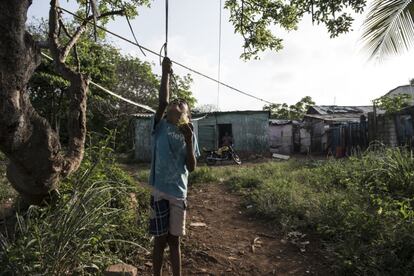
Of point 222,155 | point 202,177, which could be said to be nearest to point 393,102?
point 222,155

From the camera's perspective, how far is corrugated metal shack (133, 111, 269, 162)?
74.2 feet

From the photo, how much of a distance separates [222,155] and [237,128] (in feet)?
16.0

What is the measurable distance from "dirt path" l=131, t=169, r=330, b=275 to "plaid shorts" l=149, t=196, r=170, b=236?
0.81m

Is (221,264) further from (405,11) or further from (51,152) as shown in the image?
(405,11)

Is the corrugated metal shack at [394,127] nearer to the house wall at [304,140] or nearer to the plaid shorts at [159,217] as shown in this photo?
the house wall at [304,140]

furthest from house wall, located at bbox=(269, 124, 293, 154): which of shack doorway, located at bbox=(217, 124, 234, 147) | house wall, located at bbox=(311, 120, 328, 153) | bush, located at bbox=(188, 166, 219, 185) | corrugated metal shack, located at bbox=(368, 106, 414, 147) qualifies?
bush, located at bbox=(188, 166, 219, 185)

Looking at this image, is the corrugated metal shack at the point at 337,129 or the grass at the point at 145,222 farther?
the corrugated metal shack at the point at 337,129

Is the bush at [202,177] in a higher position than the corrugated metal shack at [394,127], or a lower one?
lower

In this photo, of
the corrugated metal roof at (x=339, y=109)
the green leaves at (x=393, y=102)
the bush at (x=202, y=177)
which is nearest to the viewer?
the bush at (x=202, y=177)

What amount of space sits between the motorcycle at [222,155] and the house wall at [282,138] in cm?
782

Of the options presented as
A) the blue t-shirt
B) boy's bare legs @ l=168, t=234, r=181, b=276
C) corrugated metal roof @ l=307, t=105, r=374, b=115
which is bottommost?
boy's bare legs @ l=168, t=234, r=181, b=276

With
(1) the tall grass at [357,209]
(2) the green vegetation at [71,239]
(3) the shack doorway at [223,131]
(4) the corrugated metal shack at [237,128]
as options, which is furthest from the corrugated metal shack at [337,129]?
(2) the green vegetation at [71,239]

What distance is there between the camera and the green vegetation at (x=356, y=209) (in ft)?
12.6

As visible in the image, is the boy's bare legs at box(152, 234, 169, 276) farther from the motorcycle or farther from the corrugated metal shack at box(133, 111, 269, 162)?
the corrugated metal shack at box(133, 111, 269, 162)
